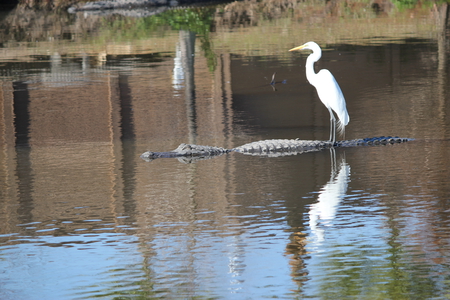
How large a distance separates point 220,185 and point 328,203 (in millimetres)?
1290

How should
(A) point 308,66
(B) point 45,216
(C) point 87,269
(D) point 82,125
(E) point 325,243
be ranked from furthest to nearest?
(D) point 82,125 → (A) point 308,66 → (B) point 45,216 → (E) point 325,243 → (C) point 87,269

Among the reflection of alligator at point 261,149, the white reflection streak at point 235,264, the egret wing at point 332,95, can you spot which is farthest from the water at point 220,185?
the egret wing at point 332,95

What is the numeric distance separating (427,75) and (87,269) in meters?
10.3

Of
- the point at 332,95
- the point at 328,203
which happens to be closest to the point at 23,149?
the point at 332,95

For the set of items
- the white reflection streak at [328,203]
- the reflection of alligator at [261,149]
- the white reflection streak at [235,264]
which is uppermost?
the reflection of alligator at [261,149]

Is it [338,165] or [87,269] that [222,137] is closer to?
[338,165]

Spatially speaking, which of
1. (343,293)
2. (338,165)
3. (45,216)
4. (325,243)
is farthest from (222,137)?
(343,293)

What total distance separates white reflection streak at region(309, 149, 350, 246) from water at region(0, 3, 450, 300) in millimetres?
24

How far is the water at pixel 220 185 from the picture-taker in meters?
5.18

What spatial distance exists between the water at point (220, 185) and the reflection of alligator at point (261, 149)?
6.7 inches

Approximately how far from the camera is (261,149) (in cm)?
891

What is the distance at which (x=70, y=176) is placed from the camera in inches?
324

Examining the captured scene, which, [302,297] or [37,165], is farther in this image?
[37,165]

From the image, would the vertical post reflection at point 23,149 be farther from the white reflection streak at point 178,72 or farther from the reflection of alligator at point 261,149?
the white reflection streak at point 178,72
